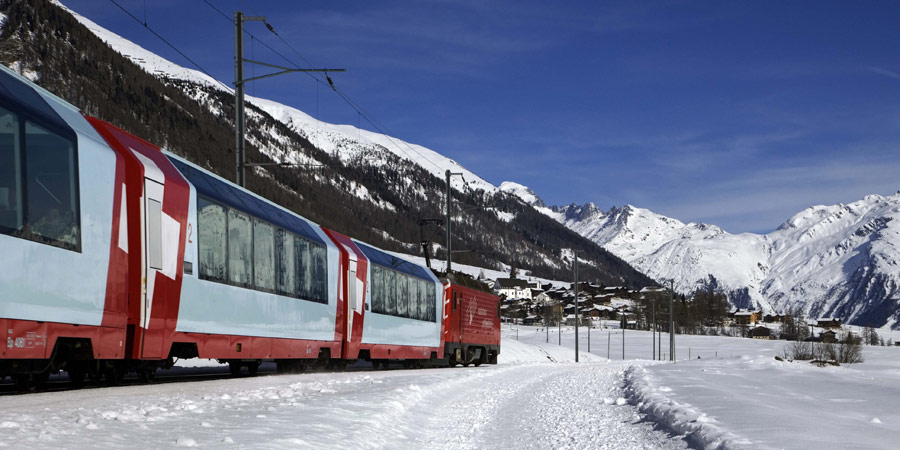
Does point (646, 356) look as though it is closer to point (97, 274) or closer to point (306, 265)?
point (306, 265)

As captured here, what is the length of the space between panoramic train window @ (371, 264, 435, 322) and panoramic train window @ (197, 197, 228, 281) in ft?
33.8

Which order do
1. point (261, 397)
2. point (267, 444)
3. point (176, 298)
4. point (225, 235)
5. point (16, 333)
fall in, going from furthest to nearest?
point (225, 235), point (176, 298), point (261, 397), point (16, 333), point (267, 444)

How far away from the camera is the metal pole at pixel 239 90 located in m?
24.0

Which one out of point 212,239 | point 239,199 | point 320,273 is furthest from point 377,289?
point 212,239

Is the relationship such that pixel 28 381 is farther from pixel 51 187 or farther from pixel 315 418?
pixel 315 418

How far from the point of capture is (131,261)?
43.4 feet

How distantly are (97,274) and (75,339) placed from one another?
98cm

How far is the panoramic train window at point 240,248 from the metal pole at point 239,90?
19.7ft

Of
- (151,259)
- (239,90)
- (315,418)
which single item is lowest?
(315,418)

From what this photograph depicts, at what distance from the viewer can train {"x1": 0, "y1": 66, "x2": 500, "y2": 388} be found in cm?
1090

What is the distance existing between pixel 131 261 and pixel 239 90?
42.4ft

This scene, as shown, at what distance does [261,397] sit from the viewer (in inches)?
523

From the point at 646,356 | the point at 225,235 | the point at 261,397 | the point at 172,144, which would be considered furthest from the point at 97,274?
the point at 172,144

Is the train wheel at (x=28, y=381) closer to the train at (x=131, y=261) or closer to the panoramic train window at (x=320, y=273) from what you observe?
the train at (x=131, y=261)
